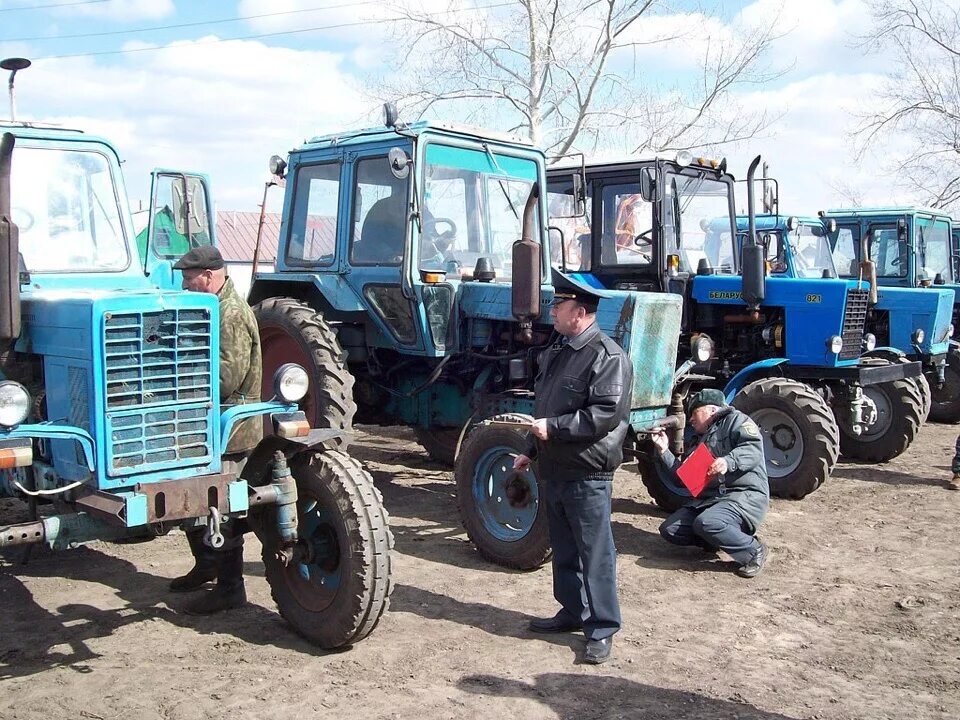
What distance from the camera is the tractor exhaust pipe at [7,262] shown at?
13.4ft

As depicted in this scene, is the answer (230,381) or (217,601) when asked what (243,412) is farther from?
(217,601)

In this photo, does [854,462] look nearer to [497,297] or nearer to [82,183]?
[497,297]

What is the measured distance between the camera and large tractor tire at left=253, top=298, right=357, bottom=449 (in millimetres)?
6926

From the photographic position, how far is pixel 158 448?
169 inches

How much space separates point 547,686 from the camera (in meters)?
4.39

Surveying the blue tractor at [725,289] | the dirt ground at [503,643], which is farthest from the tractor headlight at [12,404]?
the blue tractor at [725,289]

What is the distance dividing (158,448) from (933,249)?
12.2 m

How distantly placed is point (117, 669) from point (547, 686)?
1.91 m

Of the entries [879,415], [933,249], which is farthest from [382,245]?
[933,249]

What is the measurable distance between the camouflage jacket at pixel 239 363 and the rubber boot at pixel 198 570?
0.66m

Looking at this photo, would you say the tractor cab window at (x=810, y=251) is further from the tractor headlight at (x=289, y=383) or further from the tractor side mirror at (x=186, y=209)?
the tractor headlight at (x=289, y=383)

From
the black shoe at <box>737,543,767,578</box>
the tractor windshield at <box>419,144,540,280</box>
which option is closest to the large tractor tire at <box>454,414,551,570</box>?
the black shoe at <box>737,543,767,578</box>

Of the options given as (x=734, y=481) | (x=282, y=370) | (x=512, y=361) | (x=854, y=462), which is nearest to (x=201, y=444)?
(x=282, y=370)

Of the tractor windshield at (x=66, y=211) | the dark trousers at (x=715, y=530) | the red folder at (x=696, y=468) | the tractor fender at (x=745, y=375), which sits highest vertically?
the tractor windshield at (x=66, y=211)
